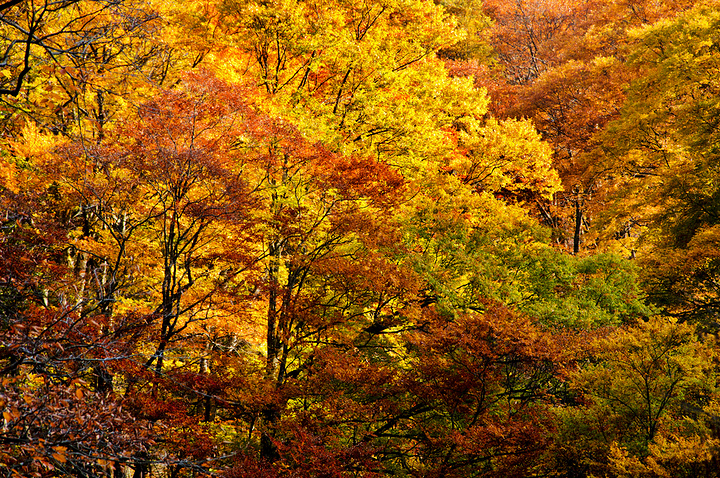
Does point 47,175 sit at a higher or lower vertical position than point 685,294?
higher

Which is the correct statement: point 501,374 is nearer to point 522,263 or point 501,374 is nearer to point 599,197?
point 522,263

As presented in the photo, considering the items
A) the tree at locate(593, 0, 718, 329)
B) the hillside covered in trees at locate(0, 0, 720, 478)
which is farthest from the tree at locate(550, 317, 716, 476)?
the tree at locate(593, 0, 718, 329)

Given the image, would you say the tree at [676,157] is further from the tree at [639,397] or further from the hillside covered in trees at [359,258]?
the tree at [639,397]

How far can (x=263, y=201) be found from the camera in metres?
11.5

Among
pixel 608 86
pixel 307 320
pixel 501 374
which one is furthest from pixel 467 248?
pixel 608 86

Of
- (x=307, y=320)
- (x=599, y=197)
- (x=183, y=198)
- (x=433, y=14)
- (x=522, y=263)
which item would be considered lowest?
(x=307, y=320)

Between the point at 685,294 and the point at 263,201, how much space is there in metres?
10.2

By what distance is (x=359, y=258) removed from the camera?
38.4ft

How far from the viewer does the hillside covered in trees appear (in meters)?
8.26

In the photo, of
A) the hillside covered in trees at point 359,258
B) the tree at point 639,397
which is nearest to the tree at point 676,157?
the hillside covered in trees at point 359,258

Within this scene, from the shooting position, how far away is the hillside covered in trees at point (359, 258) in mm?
8258

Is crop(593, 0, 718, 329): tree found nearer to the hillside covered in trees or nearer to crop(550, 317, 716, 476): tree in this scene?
the hillside covered in trees

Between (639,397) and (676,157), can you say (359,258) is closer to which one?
(639,397)

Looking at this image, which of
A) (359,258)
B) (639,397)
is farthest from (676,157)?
(359,258)
